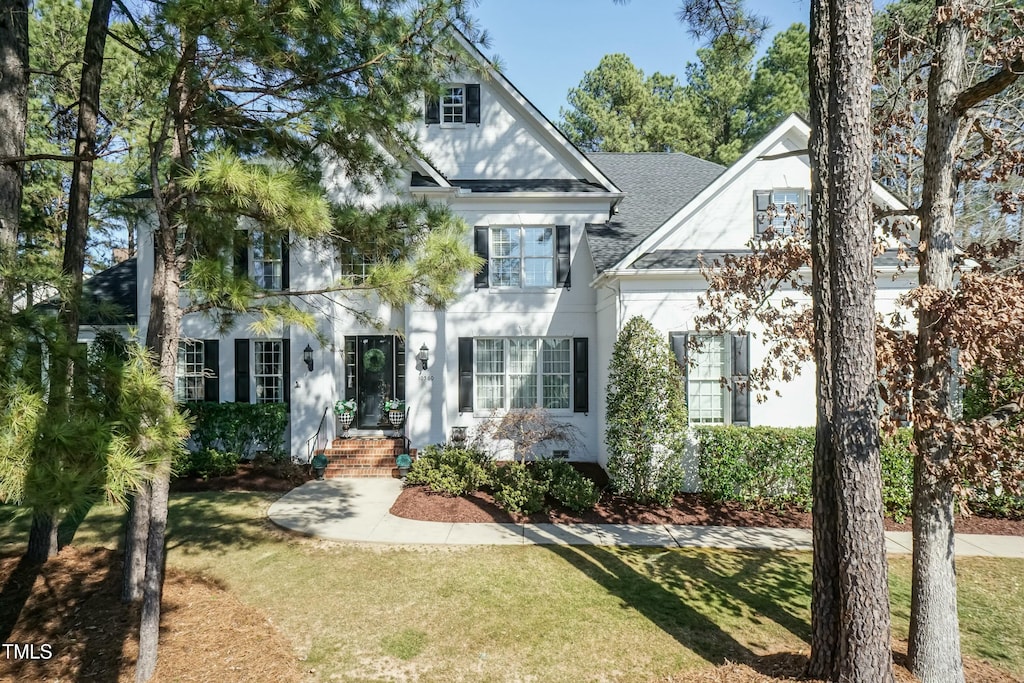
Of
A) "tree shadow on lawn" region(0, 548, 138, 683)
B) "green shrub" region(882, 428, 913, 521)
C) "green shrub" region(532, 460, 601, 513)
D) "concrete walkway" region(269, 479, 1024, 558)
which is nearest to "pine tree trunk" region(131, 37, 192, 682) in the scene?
"tree shadow on lawn" region(0, 548, 138, 683)

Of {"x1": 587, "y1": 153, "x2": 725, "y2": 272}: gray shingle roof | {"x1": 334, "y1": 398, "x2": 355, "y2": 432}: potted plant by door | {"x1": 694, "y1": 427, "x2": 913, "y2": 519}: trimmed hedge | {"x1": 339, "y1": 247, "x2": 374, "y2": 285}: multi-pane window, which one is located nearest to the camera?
{"x1": 339, "y1": 247, "x2": 374, "y2": 285}: multi-pane window

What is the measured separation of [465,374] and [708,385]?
5200mm

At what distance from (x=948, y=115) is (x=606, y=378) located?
742cm

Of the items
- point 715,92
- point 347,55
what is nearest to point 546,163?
point 347,55

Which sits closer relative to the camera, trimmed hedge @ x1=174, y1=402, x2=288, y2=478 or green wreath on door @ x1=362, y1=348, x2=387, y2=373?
trimmed hedge @ x1=174, y1=402, x2=288, y2=478

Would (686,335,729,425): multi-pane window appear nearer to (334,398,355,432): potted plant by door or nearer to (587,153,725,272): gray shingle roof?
(587,153,725,272): gray shingle roof

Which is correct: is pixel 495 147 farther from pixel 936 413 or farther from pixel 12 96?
pixel 936 413

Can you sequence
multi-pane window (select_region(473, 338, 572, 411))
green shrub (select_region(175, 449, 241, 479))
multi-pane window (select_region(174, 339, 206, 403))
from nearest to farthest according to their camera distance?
1. green shrub (select_region(175, 449, 241, 479))
2. multi-pane window (select_region(473, 338, 572, 411))
3. multi-pane window (select_region(174, 339, 206, 403))

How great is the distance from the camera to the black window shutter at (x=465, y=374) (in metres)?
11.7

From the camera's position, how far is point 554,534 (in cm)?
786

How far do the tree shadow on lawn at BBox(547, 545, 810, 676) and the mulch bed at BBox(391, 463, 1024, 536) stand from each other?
4.09 ft

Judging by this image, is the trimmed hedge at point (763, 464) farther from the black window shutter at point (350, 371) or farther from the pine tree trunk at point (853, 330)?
the black window shutter at point (350, 371)

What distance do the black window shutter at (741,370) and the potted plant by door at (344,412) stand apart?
27.7 ft

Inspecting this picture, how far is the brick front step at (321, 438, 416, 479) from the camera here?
11.1 m
